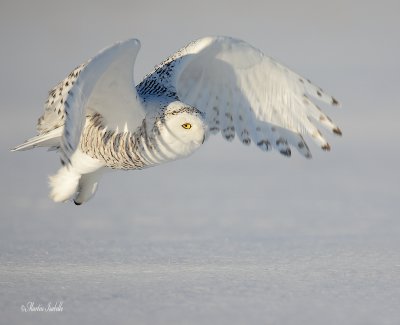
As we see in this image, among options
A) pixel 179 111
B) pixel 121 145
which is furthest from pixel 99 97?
pixel 179 111

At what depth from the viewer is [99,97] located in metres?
4.14

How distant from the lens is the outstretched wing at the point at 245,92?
4.53m

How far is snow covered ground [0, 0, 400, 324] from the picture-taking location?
3193mm

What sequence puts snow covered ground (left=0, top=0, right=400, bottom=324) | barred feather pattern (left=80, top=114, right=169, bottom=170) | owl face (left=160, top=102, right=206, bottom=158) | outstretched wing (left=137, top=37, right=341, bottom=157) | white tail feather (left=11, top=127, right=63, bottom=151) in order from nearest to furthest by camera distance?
1. snow covered ground (left=0, top=0, right=400, bottom=324)
2. owl face (left=160, top=102, right=206, bottom=158)
3. barred feather pattern (left=80, top=114, right=169, bottom=170)
4. white tail feather (left=11, top=127, right=63, bottom=151)
5. outstretched wing (left=137, top=37, right=341, bottom=157)

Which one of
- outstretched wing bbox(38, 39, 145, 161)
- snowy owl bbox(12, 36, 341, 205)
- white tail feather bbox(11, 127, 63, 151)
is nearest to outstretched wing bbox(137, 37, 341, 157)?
snowy owl bbox(12, 36, 341, 205)

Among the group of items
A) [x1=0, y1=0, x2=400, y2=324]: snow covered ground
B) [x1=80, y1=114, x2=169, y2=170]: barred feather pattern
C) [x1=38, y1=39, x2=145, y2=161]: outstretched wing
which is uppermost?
[x1=38, y1=39, x2=145, y2=161]: outstretched wing

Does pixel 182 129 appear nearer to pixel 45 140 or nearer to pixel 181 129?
pixel 181 129

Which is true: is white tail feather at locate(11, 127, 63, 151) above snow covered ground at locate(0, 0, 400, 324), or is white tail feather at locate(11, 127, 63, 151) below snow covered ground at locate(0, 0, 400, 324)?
above

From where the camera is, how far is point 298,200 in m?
5.74

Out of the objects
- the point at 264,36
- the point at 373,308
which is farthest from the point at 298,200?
the point at 264,36

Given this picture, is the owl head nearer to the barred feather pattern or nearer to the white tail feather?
the barred feather pattern

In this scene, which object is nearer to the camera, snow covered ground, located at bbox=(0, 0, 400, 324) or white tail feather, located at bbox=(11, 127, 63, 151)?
snow covered ground, located at bbox=(0, 0, 400, 324)

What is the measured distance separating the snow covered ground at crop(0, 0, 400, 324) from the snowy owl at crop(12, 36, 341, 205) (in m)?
0.45

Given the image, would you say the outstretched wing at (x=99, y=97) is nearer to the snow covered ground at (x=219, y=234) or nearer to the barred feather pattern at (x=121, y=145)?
the barred feather pattern at (x=121, y=145)
